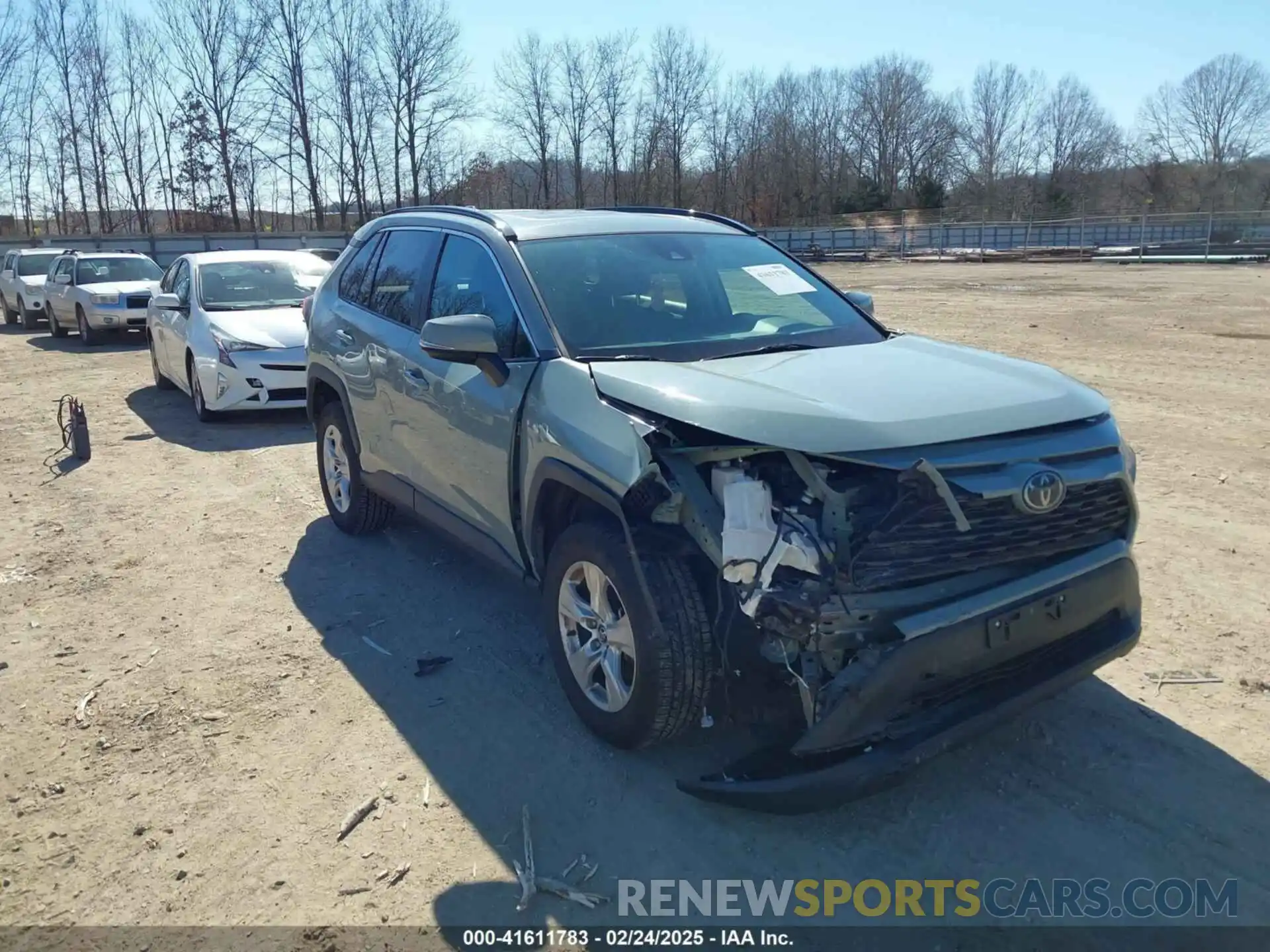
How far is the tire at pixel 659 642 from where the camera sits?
321cm

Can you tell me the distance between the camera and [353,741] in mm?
3848

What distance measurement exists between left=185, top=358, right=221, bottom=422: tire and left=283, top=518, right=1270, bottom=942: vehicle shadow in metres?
6.50

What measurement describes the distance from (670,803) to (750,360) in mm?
1663

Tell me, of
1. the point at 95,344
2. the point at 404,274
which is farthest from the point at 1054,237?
the point at 404,274

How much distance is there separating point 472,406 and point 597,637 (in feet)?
4.12

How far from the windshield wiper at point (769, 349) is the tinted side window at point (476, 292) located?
78cm

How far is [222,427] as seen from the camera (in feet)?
32.4

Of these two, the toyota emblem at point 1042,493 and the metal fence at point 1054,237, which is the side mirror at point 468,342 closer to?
the toyota emblem at point 1042,493

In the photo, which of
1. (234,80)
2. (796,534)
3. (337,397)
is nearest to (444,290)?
(337,397)

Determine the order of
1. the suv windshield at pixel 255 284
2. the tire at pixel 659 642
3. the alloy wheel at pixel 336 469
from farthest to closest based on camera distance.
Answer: the suv windshield at pixel 255 284
the alloy wheel at pixel 336 469
the tire at pixel 659 642

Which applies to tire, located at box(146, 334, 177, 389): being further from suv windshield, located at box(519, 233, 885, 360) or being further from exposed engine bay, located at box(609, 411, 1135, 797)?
exposed engine bay, located at box(609, 411, 1135, 797)

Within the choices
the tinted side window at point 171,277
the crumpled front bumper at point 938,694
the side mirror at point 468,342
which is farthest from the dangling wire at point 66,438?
the crumpled front bumper at point 938,694

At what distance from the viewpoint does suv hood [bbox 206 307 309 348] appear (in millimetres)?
9789

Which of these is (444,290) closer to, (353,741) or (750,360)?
(750,360)
